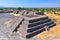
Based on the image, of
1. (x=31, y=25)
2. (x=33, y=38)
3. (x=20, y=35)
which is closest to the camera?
(x=33, y=38)

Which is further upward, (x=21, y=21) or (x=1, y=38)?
(x=21, y=21)

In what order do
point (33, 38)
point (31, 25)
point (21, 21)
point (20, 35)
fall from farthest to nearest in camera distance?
point (21, 21) → point (31, 25) → point (20, 35) → point (33, 38)

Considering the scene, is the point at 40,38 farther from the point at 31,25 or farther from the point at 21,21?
the point at 21,21

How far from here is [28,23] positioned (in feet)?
40.5

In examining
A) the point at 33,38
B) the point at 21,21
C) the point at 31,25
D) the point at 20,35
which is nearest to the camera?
the point at 33,38

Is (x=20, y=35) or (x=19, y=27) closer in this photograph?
(x=20, y=35)

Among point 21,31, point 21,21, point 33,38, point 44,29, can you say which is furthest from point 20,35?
point 44,29

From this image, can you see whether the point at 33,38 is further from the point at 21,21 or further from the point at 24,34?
the point at 21,21

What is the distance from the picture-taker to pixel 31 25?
1241cm

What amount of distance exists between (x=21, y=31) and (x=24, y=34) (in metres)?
0.84

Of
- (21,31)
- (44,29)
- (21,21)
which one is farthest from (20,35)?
(44,29)

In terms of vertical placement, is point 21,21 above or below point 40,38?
above

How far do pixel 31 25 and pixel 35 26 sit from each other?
0.53 metres

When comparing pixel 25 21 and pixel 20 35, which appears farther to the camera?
pixel 25 21
